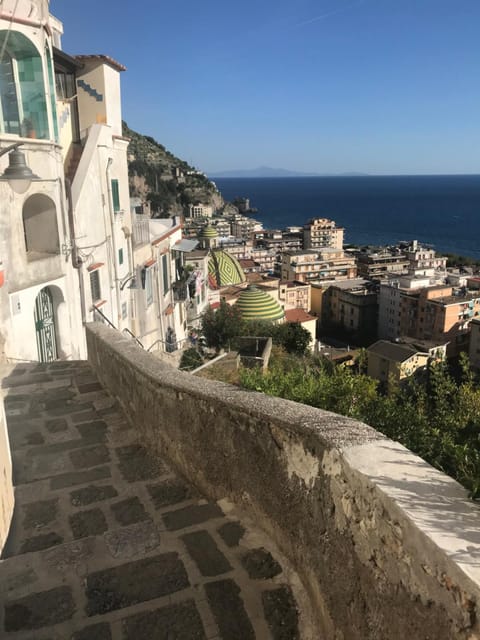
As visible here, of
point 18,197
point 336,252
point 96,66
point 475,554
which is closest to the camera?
point 475,554

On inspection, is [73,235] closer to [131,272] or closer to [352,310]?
[131,272]

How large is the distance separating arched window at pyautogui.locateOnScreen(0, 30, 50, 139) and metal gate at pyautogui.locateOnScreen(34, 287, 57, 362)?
10.5ft

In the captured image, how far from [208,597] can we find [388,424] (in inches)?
141

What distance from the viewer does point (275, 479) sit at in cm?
353

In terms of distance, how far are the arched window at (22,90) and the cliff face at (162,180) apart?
3637 inches

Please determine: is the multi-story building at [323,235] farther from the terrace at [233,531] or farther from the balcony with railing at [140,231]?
the terrace at [233,531]

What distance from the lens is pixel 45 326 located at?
11375 millimetres

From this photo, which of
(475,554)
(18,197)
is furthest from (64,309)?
(475,554)

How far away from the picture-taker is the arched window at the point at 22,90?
9.78m

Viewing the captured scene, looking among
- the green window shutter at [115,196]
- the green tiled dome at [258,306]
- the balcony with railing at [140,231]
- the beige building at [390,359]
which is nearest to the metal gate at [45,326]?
the green window shutter at [115,196]

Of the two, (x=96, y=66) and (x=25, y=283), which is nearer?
(x=25, y=283)

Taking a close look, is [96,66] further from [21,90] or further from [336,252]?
[336,252]

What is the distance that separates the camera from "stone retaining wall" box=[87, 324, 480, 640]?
6.79ft

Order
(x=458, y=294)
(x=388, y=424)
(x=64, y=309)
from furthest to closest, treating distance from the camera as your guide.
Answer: (x=458, y=294), (x=64, y=309), (x=388, y=424)
